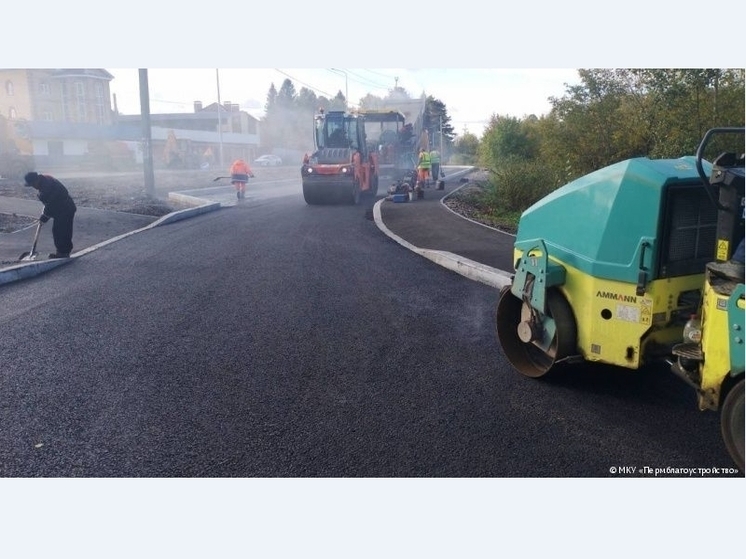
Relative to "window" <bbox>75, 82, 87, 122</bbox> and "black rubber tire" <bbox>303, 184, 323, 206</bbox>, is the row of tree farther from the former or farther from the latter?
"window" <bbox>75, 82, 87, 122</bbox>

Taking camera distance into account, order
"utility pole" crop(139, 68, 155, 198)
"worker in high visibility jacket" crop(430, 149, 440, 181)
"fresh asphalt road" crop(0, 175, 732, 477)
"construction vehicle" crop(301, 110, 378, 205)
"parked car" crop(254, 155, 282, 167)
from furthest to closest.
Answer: "parked car" crop(254, 155, 282, 167) < "worker in high visibility jacket" crop(430, 149, 440, 181) < "construction vehicle" crop(301, 110, 378, 205) < "utility pole" crop(139, 68, 155, 198) < "fresh asphalt road" crop(0, 175, 732, 477)

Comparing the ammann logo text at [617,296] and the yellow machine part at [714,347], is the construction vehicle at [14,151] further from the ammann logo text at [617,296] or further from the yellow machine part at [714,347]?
the yellow machine part at [714,347]

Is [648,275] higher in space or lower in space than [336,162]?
lower

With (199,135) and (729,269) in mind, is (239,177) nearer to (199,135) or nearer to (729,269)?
(199,135)

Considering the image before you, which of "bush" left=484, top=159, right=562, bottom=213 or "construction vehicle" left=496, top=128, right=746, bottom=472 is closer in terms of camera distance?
"construction vehicle" left=496, top=128, right=746, bottom=472

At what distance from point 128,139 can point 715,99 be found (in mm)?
26282

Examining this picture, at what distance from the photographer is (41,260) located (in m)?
9.12

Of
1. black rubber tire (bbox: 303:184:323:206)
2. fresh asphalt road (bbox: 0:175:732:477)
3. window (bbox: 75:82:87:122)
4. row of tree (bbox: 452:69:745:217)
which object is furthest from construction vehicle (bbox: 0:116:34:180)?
fresh asphalt road (bbox: 0:175:732:477)

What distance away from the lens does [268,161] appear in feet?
107

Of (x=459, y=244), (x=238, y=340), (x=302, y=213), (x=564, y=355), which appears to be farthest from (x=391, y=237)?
(x=564, y=355)

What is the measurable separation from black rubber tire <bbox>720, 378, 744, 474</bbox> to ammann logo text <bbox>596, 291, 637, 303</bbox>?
0.82m

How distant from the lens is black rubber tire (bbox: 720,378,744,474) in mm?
3025

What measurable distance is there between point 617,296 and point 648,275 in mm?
244

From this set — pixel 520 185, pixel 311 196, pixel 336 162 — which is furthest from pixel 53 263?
pixel 336 162
